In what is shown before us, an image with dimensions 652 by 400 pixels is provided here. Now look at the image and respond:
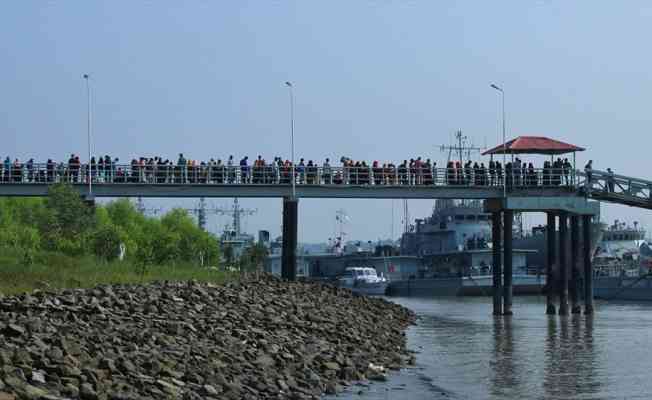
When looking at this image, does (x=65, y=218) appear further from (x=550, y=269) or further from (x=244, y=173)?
(x=550, y=269)

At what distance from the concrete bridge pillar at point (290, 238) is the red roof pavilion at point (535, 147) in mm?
12671

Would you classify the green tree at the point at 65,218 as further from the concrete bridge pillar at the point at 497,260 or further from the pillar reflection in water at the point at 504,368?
the concrete bridge pillar at the point at 497,260

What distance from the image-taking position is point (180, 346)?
25141 mm

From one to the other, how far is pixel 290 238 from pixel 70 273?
1992cm

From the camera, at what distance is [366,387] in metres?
27.0

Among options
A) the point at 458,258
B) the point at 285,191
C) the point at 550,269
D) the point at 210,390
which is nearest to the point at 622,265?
the point at 458,258

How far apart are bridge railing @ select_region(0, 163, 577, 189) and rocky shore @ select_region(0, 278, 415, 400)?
53.5ft

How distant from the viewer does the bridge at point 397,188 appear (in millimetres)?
56531

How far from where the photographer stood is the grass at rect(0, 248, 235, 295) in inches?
1299

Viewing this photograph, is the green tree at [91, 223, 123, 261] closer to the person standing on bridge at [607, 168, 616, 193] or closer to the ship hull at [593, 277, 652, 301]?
the person standing on bridge at [607, 168, 616, 193]

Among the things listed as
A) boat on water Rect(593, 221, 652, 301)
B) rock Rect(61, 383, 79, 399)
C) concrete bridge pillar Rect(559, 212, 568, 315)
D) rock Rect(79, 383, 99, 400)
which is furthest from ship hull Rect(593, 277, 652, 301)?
rock Rect(61, 383, 79, 399)

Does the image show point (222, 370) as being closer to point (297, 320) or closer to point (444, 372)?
point (444, 372)

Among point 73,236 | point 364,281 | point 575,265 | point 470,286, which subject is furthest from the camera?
point 364,281

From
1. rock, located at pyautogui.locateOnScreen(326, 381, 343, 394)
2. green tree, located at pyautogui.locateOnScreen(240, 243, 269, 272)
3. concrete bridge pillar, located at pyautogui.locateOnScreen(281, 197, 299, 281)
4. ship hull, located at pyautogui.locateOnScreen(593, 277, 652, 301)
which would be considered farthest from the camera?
ship hull, located at pyautogui.locateOnScreen(593, 277, 652, 301)
